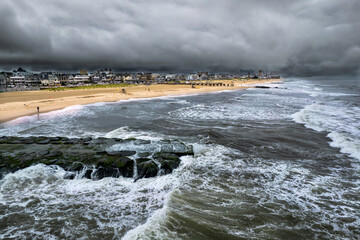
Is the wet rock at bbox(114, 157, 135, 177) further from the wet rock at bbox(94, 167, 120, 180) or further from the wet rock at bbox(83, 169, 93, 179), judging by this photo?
the wet rock at bbox(83, 169, 93, 179)

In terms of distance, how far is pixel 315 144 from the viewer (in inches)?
538

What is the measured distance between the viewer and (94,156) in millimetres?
10609

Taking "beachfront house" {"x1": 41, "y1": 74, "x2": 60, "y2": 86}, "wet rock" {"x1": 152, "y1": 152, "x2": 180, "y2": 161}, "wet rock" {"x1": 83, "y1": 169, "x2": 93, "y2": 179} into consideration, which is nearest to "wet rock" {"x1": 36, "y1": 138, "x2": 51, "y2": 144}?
"wet rock" {"x1": 83, "y1": 169, "x2": 93, "y2": 179}

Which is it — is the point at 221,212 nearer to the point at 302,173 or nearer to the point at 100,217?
the point at 100,217

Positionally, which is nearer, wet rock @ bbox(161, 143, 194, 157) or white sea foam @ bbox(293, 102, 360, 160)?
wet rock @ bbox(161, 143, 194, 157)

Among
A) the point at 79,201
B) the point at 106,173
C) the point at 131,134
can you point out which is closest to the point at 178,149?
the point at 106,173

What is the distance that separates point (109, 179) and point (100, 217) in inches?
109

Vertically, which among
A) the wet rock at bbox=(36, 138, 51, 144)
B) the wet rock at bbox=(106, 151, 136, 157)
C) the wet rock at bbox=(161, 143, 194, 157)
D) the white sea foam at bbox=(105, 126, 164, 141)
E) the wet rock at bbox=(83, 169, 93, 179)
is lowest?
the wet rock at bbox=(83, 169, 93, 179)

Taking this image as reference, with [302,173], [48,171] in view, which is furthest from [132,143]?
[302,173]

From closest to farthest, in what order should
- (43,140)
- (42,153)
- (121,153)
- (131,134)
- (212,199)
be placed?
(212,199), (121,153), (42,153), (43,140), (131,134)

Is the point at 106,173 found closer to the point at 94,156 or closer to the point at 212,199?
the point at 94,156

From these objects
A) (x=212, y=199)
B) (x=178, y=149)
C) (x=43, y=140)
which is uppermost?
(x=43, y=140)

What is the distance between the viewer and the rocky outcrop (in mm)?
9570

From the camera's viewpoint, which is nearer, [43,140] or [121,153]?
[121,153]
